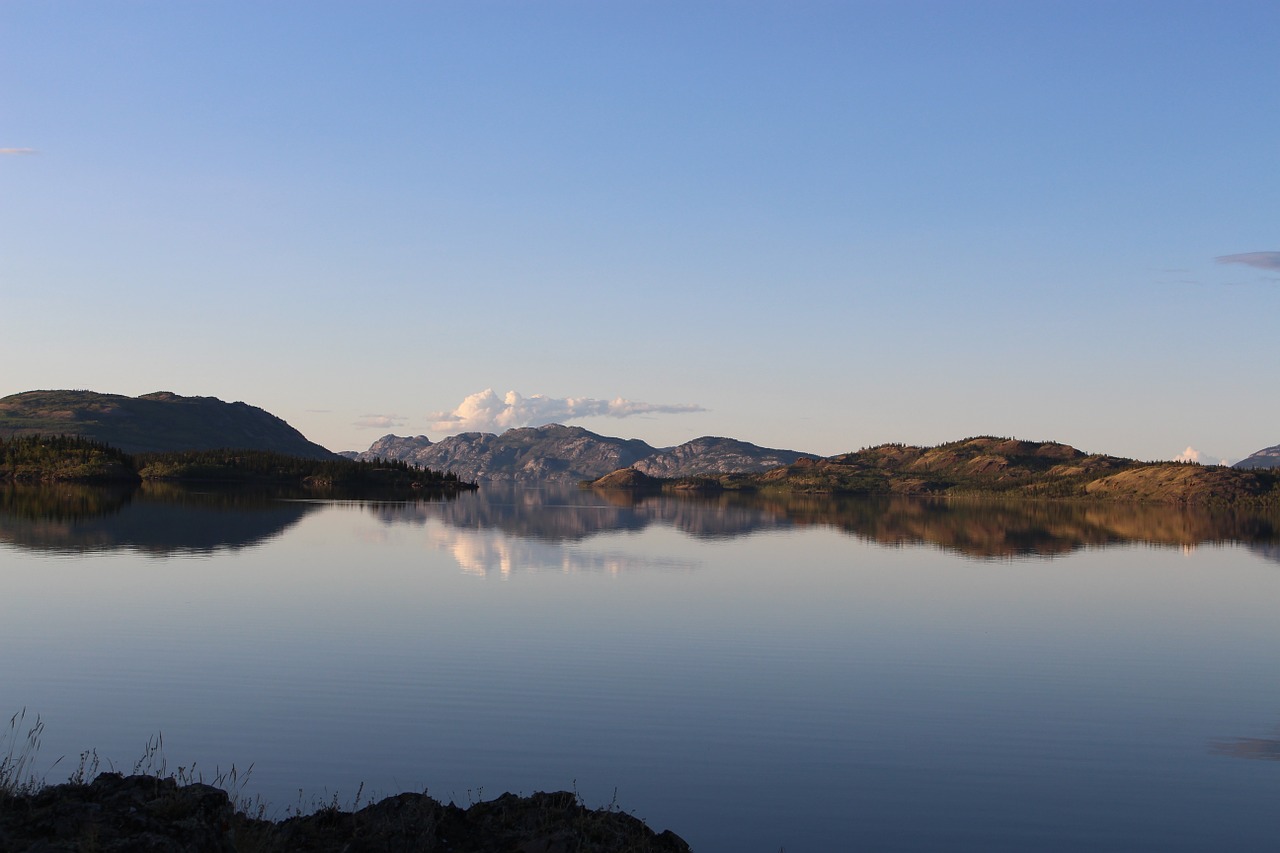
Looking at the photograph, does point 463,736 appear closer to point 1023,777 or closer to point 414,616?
point 1023,777

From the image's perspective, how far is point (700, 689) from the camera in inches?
1238

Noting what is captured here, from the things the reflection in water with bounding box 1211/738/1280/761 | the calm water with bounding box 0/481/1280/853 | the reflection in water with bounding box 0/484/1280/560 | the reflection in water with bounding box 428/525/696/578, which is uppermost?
the reflection in water with bounding box 0/484/1280/560

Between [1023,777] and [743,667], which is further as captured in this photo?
[743,667]

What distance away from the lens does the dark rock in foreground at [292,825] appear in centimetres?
1551

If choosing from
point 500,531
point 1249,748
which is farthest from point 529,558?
point 1249,748

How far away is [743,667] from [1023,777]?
13.1 m

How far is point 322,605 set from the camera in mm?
47219

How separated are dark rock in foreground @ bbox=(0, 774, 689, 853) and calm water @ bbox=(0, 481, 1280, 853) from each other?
7.22 ft

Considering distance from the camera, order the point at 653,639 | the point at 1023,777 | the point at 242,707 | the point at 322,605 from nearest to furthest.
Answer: the point at 1023,777 → the point at 242,707 → the point at 653,639 → the point at 322,605

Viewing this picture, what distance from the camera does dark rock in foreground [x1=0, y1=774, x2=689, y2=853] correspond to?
15.5m

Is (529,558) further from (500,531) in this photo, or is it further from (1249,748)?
(1249,748)

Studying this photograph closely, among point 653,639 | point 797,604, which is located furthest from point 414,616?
point 797,604

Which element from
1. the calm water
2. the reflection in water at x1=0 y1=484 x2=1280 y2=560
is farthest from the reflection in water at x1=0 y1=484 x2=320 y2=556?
the calm water

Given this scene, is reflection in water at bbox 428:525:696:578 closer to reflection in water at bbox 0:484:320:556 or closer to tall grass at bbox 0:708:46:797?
reflection in water at bbox 0:484:320:556
